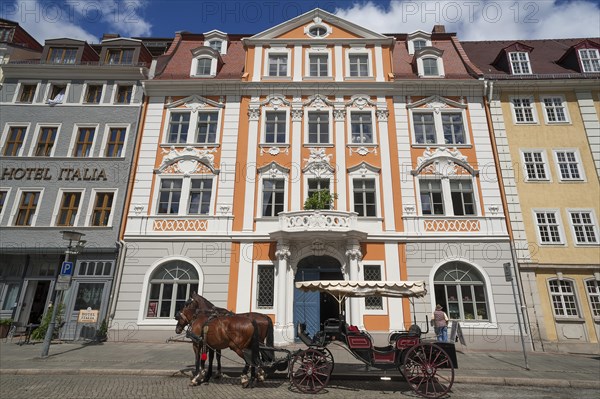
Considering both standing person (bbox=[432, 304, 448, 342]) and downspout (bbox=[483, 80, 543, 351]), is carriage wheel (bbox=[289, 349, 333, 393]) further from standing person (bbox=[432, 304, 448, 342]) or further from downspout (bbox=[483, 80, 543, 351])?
downspout (bbox=[483, 80, 543, 351])

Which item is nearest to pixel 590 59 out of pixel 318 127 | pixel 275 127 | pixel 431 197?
pixel 431 197

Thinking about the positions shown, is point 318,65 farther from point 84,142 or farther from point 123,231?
point 123,231

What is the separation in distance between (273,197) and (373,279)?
6.21m

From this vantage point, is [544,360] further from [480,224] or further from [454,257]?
[480,224]

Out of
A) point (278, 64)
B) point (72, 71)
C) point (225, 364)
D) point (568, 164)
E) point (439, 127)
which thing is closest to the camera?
point (225, 364)

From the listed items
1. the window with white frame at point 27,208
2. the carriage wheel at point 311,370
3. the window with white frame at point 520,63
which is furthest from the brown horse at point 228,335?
the window with white frame at point 520,63

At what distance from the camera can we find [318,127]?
18562 mm

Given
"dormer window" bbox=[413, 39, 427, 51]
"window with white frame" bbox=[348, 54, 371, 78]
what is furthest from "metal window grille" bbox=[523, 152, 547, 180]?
"window with white frame" bbox=[348, 54, 371, 78]

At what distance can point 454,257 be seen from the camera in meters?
15.9

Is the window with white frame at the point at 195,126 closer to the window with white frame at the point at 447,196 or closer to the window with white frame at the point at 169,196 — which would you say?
the window with white frame at the point at 169,196

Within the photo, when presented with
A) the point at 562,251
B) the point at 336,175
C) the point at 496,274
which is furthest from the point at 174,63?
the point at 562,251

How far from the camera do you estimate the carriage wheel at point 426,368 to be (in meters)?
7.57

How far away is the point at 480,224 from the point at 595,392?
8.88 m

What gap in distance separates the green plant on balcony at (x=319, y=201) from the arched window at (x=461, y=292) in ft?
19.6
